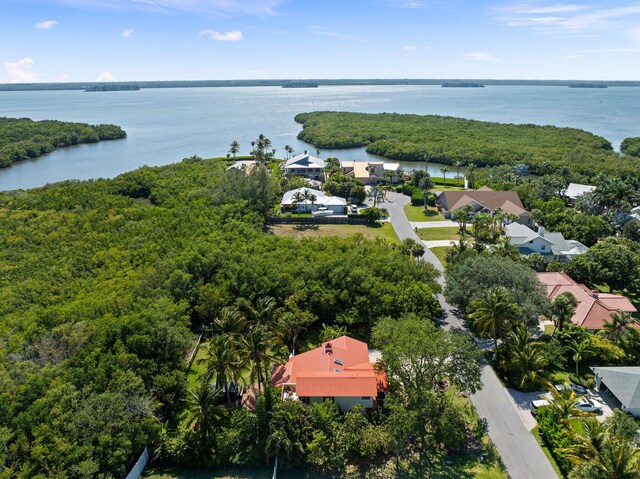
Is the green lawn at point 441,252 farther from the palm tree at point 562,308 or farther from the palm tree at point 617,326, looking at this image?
the palm tree at point 617,326

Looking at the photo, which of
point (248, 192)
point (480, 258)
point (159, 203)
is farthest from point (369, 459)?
point (159, 203)

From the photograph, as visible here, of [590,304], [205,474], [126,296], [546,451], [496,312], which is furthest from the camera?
[590,304]

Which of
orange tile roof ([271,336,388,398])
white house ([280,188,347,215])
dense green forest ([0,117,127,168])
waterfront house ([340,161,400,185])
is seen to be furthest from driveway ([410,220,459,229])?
dense green forest ([0,117,127,168])

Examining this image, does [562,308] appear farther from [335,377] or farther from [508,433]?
[335,377]

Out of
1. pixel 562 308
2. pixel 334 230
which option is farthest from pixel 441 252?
pixel 562 308

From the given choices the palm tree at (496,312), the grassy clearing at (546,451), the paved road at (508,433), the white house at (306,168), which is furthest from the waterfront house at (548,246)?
the white house at (306,168)

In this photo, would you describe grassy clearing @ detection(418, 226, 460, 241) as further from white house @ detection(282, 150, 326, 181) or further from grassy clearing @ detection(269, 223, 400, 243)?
white house @ detection(282, 150, 326, 181)
